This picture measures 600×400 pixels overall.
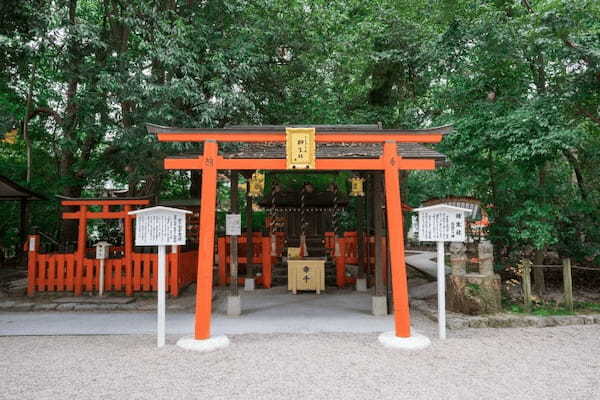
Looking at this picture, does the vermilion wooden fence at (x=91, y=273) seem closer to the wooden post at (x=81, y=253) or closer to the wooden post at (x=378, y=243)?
the wooden post at (x=81, y=253)

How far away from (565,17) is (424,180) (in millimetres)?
16590

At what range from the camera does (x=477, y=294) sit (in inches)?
280

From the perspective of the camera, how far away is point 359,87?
14.5 meters

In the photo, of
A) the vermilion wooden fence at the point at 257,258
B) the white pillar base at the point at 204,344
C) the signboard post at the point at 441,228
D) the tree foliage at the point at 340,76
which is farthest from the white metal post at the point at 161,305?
the vermilion wooden fence at the point at 257,258

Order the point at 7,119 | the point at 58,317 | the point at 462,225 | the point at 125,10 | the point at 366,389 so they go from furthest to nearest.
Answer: the point at 125,10, the point at 7,119, the point at 58,317, the point at 462,225, the point at 366,389

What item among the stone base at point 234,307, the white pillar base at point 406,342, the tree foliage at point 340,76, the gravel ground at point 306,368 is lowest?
the gravel ground at point 306,368

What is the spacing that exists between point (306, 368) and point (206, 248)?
2.46m

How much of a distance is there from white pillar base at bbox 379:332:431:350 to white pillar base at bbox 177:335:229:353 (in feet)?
8.14

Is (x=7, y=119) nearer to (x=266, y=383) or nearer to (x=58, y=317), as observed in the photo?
(x=58, y=317)

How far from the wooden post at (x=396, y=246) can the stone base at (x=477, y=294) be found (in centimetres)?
187

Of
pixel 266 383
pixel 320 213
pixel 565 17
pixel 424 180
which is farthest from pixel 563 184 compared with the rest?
pixel 424 180

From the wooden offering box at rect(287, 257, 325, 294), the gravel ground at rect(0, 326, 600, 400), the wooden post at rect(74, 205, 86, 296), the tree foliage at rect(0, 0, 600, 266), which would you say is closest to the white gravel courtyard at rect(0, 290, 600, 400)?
the gravel ground at rect(0, 326, 600, 400)

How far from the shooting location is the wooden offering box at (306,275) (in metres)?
9.91

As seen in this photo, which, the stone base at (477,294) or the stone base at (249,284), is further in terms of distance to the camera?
the stone base at (249,284)
